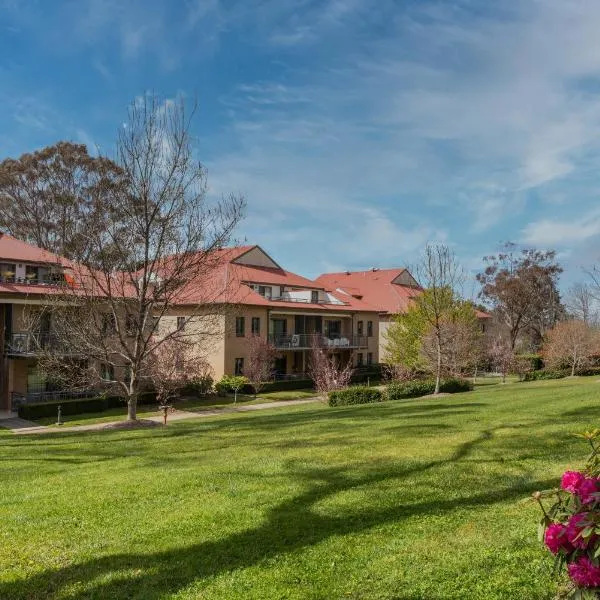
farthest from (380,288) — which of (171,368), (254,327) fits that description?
(171,368)

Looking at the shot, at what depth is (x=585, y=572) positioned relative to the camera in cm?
259

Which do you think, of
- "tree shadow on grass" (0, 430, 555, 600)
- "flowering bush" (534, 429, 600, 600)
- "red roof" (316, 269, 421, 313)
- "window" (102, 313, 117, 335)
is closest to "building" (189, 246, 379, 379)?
"red roof" (316, 269, 421, 313)

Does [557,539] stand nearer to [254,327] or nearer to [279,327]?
[254,327]

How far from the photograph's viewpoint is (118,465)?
975 centimetres

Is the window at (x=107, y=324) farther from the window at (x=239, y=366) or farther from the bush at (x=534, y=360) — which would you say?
the bush at (x=534, y=360)

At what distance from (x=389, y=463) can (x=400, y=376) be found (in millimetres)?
25452

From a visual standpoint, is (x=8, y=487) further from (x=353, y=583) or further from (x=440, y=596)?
(x=440, y=596)

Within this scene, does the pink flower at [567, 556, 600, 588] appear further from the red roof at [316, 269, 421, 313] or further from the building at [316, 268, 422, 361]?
the red roof at [316, 269, 421, 313]

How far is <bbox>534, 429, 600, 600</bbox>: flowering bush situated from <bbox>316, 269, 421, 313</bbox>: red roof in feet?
164

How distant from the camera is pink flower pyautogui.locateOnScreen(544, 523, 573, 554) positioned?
2633mm

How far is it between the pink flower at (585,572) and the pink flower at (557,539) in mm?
64

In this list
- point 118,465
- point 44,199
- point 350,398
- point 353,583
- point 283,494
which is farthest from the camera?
point 44,199

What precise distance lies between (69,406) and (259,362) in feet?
36.8

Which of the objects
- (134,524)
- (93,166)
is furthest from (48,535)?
(93,166)
